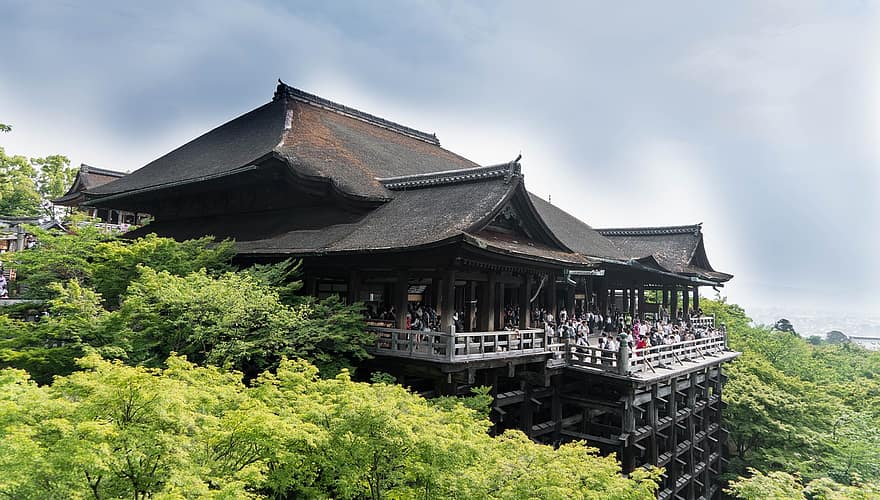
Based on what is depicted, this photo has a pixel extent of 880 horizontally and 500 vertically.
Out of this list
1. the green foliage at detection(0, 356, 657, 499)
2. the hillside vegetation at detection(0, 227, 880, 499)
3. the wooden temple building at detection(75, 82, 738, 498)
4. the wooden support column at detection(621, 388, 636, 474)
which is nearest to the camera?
the green foliage at detection(0, 356, 657, 499)

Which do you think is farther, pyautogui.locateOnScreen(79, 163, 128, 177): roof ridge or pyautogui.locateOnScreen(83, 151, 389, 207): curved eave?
pyautogui.locateOnScreen(79, 163, 128, 177): roof ridge

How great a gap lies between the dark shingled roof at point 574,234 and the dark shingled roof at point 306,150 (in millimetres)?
5911

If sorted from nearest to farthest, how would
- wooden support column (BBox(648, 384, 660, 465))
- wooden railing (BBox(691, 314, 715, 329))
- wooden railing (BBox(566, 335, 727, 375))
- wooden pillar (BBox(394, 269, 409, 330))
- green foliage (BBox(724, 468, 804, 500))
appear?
green foliage (BBox(724, 468, 804, 500)) < wooden pillar (BBox(394, 269, 409, 330)) < wooden railing (BBox(566, 335, 727, 375)) < wooden support column (BBox(648, 384, 660, 465)) < wooden railing (BBox(691, 314, 715, 329))

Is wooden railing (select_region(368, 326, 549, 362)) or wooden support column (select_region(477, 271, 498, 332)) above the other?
wooden support column (select_region(477, 271, 498, 332))

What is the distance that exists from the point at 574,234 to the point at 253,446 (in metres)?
21.0

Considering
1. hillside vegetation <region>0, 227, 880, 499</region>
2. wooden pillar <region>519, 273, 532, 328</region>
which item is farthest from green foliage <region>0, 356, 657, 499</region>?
wooden pillar <region>519, 273, 532, 328</region>

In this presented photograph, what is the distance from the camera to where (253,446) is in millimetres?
Answer: 7273

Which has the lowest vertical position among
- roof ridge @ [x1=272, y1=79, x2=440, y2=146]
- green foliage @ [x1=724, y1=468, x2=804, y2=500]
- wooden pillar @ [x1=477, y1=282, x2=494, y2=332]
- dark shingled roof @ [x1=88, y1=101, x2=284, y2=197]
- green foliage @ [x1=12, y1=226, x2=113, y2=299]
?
green foliage @ [x1=724, y1=468, x2=804, y2=500]

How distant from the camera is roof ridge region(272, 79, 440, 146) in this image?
2581 centimetres

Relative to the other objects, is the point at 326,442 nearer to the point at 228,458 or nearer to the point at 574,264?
the point at 228,458

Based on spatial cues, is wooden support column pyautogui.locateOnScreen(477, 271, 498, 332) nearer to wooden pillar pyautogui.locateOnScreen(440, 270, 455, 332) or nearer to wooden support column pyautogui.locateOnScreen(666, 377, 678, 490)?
wooden pillar pyautogui.locateOnScreen(440, 270, 455, 332)

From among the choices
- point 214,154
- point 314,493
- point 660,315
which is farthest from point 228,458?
point 660,315

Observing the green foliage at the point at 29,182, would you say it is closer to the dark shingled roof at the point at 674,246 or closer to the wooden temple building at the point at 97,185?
the wooden temple building at the point at 97,185

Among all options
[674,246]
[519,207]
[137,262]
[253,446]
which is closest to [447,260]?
[519,207]
